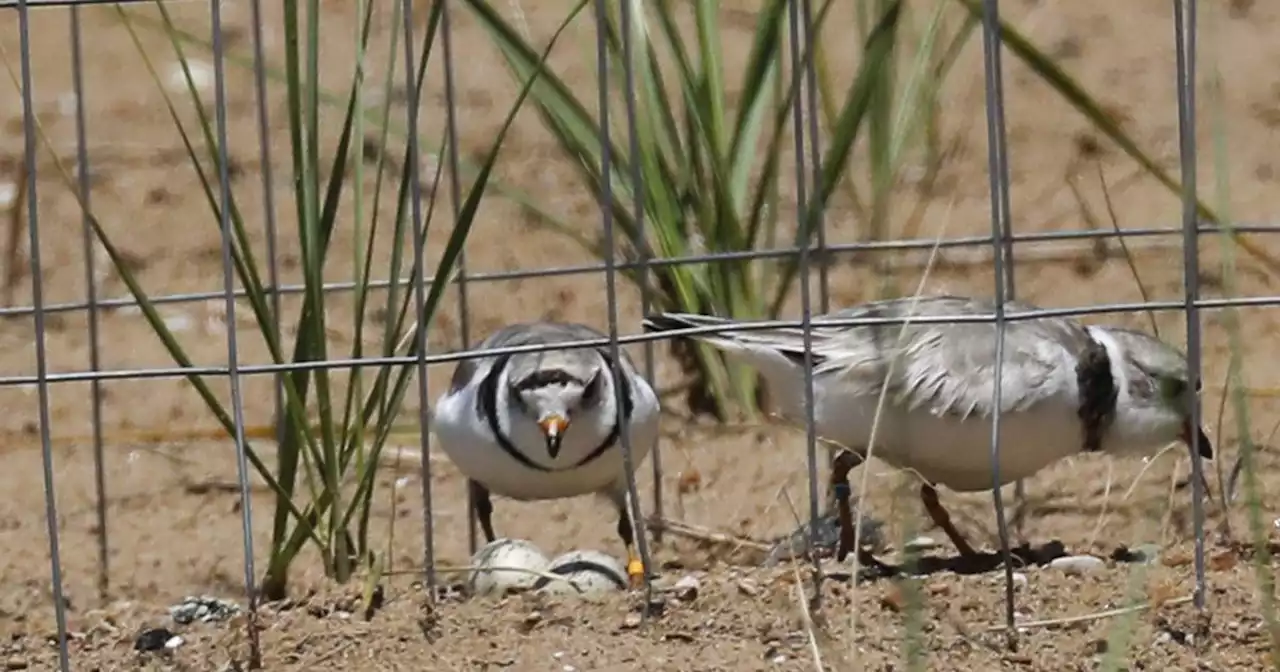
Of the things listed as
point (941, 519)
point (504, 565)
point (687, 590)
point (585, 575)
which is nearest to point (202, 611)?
point (504, 565)

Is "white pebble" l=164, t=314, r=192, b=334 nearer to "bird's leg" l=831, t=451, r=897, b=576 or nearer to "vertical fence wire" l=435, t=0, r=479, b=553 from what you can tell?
"vertical fence wire" l=435, t=0, r=479, b=553

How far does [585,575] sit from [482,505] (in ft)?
2.31

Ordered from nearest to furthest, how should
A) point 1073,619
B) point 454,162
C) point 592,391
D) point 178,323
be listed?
point 1073,619
point 454,162
point 592,391
point 178,323

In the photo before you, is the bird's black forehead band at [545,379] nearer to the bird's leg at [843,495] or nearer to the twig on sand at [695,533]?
the twig on sand at [695,533]

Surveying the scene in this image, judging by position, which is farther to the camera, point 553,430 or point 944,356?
point 553,430

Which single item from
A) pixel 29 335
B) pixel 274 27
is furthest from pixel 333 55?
pixel 29 335

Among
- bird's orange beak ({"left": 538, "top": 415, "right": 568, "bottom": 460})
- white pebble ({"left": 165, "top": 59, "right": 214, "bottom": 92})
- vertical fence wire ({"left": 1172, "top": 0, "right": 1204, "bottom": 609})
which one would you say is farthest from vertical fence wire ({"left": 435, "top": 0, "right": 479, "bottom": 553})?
white pebble ({"left": 165, "top": 59, "right": 214, "bottom": 92})

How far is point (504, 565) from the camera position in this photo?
3727 millimetres

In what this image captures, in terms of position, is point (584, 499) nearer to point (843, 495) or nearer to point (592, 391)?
point (592, 391)

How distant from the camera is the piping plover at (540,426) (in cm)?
433

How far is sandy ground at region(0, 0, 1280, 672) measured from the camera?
3121 millimetres

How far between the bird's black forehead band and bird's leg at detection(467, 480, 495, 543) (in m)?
0.21

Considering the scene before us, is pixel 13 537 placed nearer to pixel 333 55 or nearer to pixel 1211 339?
pixel 1211 339

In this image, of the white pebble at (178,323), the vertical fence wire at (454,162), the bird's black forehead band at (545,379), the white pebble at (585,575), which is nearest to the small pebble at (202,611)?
the white pebble at (585,575)
